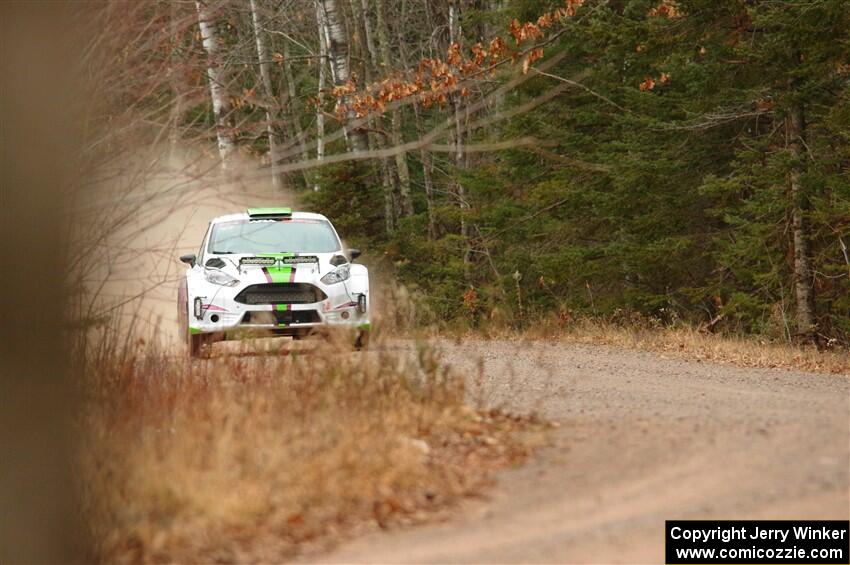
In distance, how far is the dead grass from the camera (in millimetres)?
15695

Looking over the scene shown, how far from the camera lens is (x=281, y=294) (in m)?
14.7

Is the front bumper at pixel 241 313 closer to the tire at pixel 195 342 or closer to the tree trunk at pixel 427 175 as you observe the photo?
the tire at pixel 195 342

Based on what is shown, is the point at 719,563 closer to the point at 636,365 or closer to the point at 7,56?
the point at 7,56

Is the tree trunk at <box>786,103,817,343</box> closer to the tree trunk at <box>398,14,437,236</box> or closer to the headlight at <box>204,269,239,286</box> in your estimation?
the tree trunk at <box>398,14,437,236</box>

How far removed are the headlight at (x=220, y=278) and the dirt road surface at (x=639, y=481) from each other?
513 centimetres

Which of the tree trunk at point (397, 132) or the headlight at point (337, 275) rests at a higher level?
the tree trunk at point (397, 132)

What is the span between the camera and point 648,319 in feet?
75.8

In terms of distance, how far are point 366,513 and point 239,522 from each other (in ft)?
2.67

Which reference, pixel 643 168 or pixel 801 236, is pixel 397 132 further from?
pixel 801 236

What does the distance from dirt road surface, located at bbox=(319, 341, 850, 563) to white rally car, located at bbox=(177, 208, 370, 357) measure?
462 centimetres

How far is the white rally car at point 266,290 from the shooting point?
14.5 meters

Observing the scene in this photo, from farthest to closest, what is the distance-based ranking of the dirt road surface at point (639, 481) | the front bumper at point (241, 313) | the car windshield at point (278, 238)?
1. the car windshield at point (278, 238)
2. the front bumper at point (241, 313)
3. the dirt road surface at point (639, 481)

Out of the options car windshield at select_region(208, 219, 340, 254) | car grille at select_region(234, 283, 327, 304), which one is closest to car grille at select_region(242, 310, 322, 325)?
car grille at select_region(234, 283, 327, 304)

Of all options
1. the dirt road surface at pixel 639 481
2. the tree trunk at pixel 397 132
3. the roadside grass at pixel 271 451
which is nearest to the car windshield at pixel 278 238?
the roadside grass at pixel 271 451
